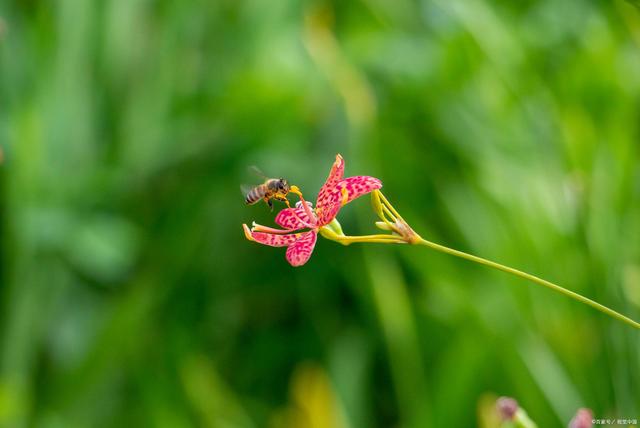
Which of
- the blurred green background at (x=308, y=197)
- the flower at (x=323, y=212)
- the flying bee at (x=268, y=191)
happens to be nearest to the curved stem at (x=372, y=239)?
the flower at (x=323, y=212)

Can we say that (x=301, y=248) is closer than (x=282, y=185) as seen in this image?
Yes

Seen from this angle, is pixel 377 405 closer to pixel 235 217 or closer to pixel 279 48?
pixel 235 217

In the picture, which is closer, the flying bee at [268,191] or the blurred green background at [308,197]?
the flying bee at [268,191]

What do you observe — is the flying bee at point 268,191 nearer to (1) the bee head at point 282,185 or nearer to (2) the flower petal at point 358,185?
(1) the bee head at point 282,185

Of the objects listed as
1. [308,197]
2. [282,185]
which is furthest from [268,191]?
[308,197]

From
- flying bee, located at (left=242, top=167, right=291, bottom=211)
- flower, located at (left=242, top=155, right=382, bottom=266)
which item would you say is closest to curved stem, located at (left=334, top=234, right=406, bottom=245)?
flower, located at (left=242, top=155, right=382, bottom=266)

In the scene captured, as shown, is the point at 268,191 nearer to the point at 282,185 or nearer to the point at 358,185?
the point at 282,185
